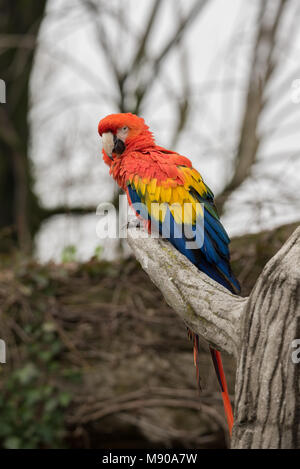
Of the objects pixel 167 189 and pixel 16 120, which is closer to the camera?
pixel 167 189

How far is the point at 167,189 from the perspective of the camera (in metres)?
2.16

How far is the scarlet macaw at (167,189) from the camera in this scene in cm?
200

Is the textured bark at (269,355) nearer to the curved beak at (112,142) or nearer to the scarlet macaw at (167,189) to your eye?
the scarlet macaw at (167,189)

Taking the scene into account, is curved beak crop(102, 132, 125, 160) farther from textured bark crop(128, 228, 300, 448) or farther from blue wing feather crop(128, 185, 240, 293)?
textured bark crop(128, 228, 300, 448)

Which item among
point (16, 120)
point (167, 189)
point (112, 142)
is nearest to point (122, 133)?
point (112, 142)

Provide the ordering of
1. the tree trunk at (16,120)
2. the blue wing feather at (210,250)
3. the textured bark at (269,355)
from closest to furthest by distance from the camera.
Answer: the textured bark at (269,355) → the blue wing feather at (210,250) → the tree trunk at (16,120)

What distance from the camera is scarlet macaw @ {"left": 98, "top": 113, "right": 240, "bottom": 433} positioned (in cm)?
200

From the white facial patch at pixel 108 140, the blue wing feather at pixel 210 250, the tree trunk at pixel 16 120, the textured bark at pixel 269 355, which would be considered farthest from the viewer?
the tree trunk at pixel 16 120

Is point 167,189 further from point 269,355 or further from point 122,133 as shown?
point 269,355

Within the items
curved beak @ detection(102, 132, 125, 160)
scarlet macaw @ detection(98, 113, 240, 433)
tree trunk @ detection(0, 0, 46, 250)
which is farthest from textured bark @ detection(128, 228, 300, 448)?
tree trunk @ detection(0, 0, 46, 250)

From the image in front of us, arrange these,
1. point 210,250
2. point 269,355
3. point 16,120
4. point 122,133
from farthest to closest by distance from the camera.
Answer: point 16,120
point 122,133
point 210,250
point 269,355

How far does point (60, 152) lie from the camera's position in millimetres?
4883

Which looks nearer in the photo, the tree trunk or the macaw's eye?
the macaw's eye

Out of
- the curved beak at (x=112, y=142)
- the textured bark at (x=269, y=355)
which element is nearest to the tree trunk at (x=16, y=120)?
the curved beak at (x=112, y=142)
